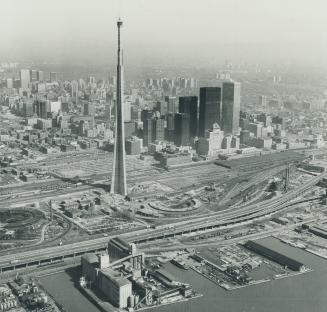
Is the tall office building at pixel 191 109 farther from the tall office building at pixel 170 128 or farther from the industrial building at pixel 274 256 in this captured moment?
the industrial building at pixel 274 256

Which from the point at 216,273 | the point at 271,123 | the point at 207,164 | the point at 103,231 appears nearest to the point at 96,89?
the point at 271,123

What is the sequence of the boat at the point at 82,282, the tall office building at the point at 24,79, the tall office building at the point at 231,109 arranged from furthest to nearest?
1. the tall office building at the point at 24,79
2. the tall office building at the point at 231,109
3. the boat at the point at 82,282

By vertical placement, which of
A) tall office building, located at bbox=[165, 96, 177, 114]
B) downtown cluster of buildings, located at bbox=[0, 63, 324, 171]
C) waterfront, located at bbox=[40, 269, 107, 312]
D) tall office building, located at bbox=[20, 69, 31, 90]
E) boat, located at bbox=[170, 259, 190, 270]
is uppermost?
tall office building, located at bbox=[20, 69, 31, 90]

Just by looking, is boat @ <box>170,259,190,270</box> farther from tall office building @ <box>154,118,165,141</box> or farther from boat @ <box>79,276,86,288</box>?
tall office building @ <box>154,118,165,141</box>

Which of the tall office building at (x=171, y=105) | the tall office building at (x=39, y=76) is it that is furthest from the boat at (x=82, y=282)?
the tall office building at (x=39, y=76)

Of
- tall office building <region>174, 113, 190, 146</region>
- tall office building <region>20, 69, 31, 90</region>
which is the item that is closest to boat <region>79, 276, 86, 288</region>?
tall office building <region>174, 113, 190, 146</region>

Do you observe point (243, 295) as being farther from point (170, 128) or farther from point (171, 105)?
point (171, 105)
